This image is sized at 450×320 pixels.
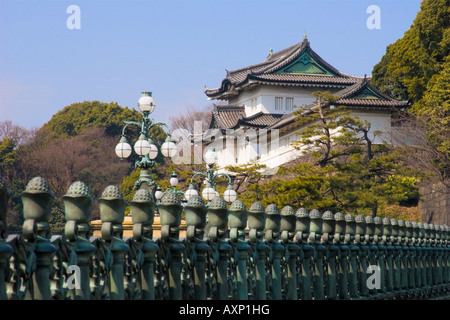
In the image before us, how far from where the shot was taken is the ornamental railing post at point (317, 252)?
11.1 m

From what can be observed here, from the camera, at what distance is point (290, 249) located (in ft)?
33.6

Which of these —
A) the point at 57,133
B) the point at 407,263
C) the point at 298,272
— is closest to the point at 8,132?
the point at 57,133

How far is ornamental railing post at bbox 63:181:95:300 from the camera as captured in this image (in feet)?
19.4

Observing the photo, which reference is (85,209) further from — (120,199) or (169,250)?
(169,250)

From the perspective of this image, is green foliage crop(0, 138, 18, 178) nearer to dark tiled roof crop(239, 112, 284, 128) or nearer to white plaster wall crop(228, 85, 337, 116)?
dark tiled roof crop(239, 112, 284, 128)

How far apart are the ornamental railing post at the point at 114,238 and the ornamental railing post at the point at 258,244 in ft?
9.45

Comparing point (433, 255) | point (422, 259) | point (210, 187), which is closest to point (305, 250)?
point (422, 259)

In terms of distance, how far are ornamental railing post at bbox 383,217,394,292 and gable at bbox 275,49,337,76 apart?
4422 cm

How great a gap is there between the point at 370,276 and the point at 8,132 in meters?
54.2

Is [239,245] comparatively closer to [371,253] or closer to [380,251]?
[371,253]

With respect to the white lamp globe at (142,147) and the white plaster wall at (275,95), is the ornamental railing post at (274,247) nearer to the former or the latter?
the white lamp globe at (142,147)

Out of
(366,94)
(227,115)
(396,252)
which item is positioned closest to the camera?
(396,252)

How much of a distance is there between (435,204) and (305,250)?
3254 centimetres
